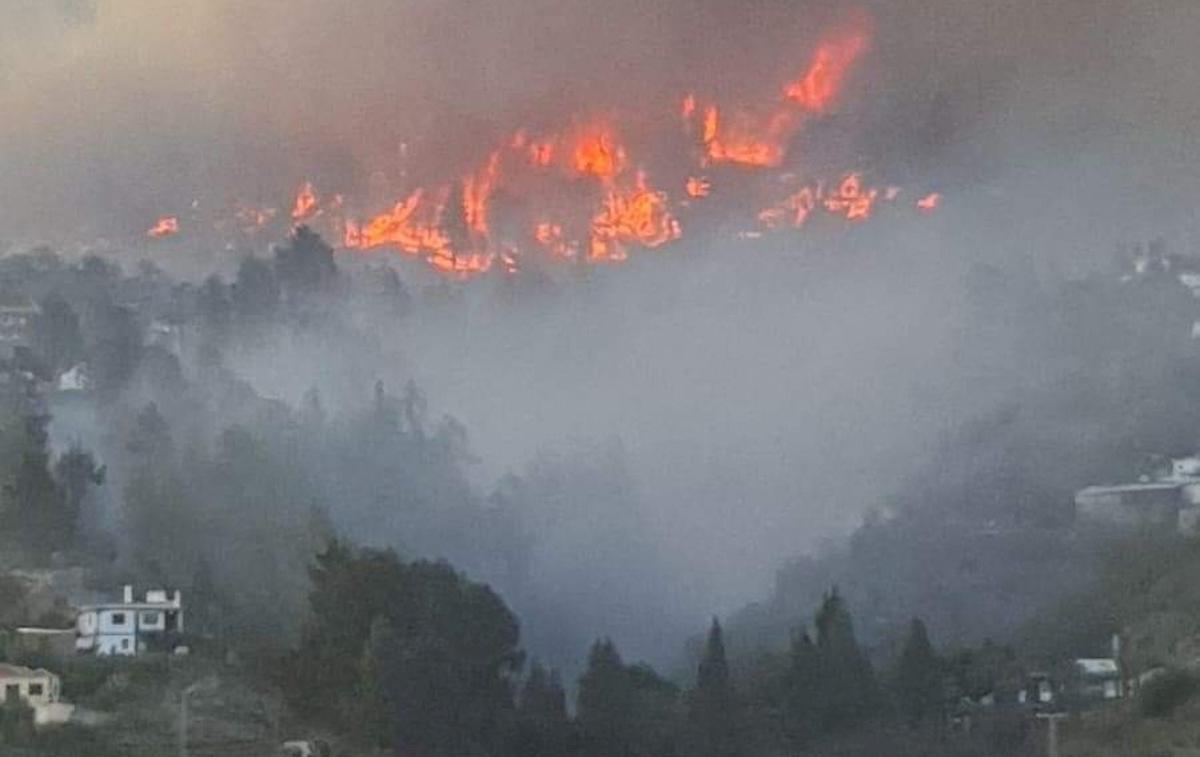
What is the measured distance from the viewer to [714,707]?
14.6 feet

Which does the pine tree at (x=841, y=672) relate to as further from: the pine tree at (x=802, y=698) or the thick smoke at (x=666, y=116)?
the thick smoke at (x=666, y=116)

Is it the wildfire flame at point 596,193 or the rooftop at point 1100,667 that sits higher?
the wildfire flame at point 596,193

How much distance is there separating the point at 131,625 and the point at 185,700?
0.22m

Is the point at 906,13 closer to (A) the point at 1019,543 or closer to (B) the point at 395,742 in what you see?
(A) the point at 1019,543

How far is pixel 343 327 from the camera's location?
15.0 ft

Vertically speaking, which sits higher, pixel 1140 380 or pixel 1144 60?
pixel 1144 60

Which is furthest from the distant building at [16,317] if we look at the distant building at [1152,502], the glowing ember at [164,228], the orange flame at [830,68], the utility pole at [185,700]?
the distant building at [1152,502]

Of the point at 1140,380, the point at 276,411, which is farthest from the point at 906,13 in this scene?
the point at 276,411

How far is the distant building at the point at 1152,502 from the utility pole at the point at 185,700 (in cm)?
214

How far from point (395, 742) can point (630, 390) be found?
1.04m

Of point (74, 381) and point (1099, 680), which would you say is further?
point (74, 381)

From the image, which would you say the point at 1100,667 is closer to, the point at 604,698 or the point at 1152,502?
the point at 1152,502

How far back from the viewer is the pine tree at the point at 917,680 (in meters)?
4.43

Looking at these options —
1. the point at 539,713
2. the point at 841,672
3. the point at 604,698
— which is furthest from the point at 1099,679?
the point at 539,713
